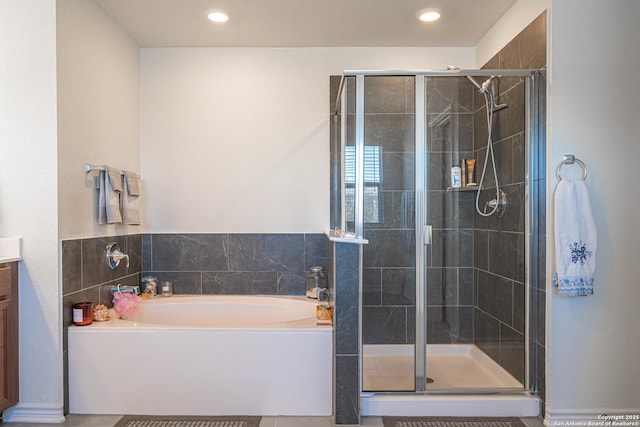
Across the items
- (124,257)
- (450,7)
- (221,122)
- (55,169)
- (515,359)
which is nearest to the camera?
(55,169)

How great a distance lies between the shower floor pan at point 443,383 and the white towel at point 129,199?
5.85 feet

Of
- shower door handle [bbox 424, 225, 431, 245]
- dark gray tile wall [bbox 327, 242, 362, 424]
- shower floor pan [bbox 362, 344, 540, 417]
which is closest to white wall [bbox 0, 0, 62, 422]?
dark gray tile wall [bbox 327, 242, 362, 424]

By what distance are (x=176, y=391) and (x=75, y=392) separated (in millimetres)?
571

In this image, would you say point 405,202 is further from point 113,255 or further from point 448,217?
point 113,255

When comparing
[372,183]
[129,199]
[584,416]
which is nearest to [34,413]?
[129,199]

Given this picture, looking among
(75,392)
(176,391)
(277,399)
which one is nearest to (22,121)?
(75,392)

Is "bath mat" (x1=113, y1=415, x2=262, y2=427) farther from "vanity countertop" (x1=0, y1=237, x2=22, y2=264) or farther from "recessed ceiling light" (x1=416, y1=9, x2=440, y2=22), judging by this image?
"recessed ceiling light" (x1=416, y1=9, x2=440, y2=22)

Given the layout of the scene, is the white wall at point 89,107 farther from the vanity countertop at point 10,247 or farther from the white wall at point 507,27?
the white wall at point 507,27

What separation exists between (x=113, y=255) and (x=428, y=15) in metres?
2.58

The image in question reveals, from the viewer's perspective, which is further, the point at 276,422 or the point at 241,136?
the point at 241,136

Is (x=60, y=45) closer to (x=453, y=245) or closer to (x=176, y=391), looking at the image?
(x=176, y=391)

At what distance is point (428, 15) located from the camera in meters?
2.92

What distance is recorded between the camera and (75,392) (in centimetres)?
251

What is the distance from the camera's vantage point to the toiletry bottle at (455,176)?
2553mm
